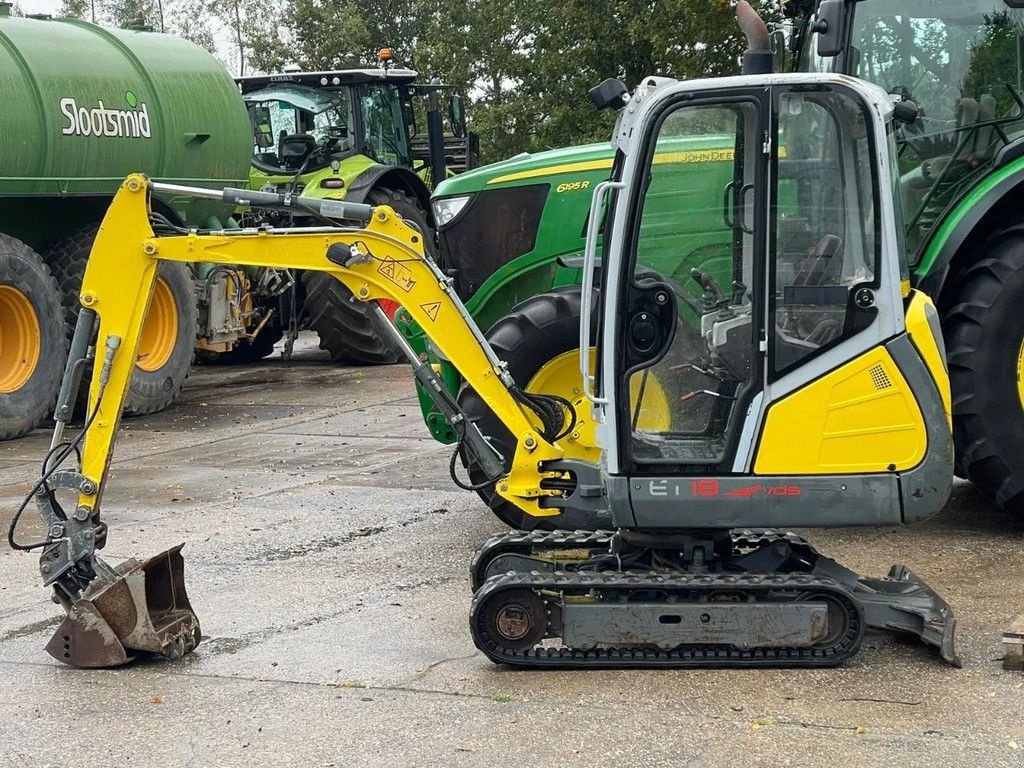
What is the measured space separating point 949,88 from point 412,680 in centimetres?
427

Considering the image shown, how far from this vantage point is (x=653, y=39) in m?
21.0

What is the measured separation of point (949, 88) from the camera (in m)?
7.51

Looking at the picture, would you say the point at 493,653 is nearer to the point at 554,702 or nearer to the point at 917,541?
the point at 554,702

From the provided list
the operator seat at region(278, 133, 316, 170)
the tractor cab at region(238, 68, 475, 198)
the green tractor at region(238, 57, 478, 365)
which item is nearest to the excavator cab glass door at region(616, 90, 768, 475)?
the green tractor at region(238, 57, 478, 365)

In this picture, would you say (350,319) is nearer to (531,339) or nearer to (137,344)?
(531,339)

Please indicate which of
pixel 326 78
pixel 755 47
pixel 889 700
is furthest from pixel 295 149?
pixel 889 700

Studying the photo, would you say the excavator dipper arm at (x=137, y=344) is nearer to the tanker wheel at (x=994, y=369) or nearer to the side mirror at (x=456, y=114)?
the tanker wheel at (x=994, y=369)

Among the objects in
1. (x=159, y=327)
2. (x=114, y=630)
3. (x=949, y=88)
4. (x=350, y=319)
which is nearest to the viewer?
(x=114, y=630)

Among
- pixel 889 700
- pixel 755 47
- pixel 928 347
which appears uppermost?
pixel 755 47

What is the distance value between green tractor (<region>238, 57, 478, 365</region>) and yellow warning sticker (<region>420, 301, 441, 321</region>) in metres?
9.07

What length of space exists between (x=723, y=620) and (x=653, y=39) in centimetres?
1677

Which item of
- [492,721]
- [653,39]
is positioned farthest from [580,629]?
[653,39]

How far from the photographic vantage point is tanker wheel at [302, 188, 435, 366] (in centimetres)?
1506

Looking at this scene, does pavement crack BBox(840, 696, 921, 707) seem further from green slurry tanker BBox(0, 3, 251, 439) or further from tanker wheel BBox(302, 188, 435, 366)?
tanker wheel BBox(302, 188, 435, 366)
